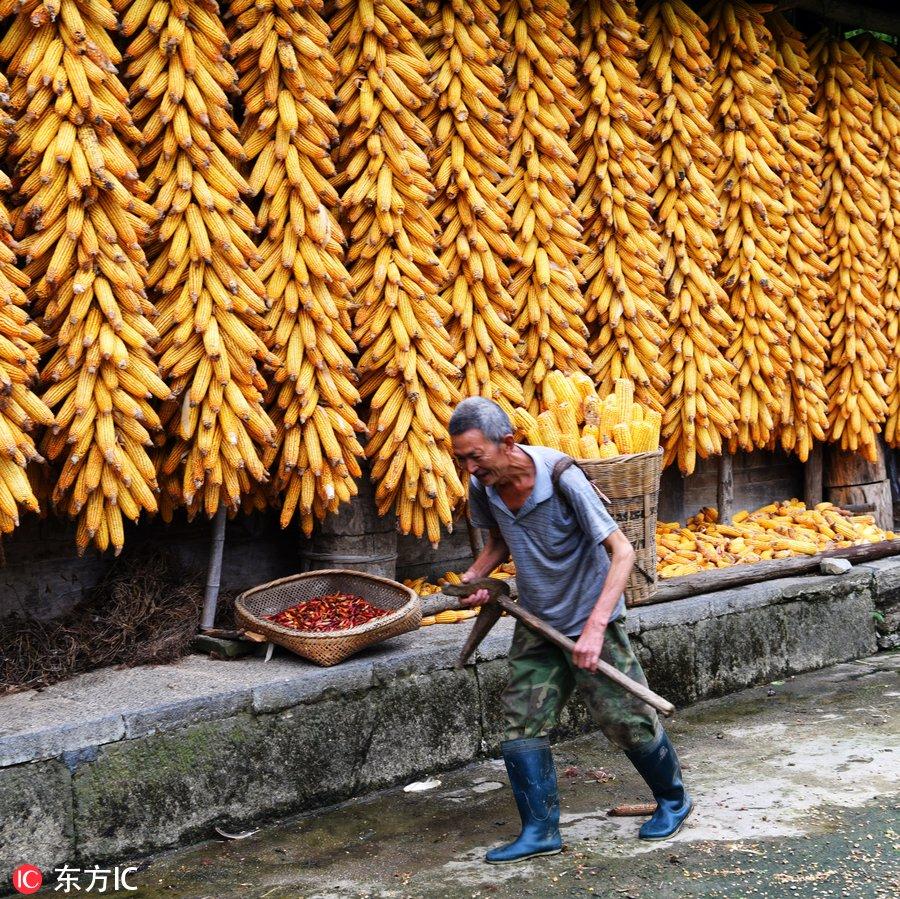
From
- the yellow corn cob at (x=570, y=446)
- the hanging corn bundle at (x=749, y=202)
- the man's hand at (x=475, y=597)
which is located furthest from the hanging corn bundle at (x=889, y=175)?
the man's hand at (x=475, y=597)

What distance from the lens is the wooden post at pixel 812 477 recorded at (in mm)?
7730

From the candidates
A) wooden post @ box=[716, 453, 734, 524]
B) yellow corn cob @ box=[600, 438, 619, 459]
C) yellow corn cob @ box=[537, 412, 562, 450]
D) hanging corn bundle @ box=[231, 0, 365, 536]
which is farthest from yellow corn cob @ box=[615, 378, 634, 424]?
wooden post @ box=[716, 453, 734, 524]

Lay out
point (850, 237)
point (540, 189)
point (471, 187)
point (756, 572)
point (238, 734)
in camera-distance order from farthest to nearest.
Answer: point (850, 237) < point (756, 572) < point (540, 189) < point (471, 187) < point (238, 734)

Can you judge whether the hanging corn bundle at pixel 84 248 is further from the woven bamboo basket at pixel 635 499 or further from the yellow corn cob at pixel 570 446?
the woven bamboo basket at pixel 635 499

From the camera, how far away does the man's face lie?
3.57m

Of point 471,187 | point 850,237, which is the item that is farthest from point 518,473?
point 850,237

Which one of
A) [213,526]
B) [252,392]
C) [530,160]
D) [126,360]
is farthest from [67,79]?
[530,160]

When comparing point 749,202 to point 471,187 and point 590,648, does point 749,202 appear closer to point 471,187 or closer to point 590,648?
point 471,187

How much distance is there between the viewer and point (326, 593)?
5188 millimetres

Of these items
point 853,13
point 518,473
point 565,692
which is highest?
point 853,13

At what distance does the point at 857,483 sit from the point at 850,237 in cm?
158

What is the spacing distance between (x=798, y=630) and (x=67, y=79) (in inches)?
170

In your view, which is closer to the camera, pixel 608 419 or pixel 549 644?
pixel 549 644

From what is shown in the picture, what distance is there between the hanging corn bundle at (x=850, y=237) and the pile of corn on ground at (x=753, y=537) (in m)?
0.50
